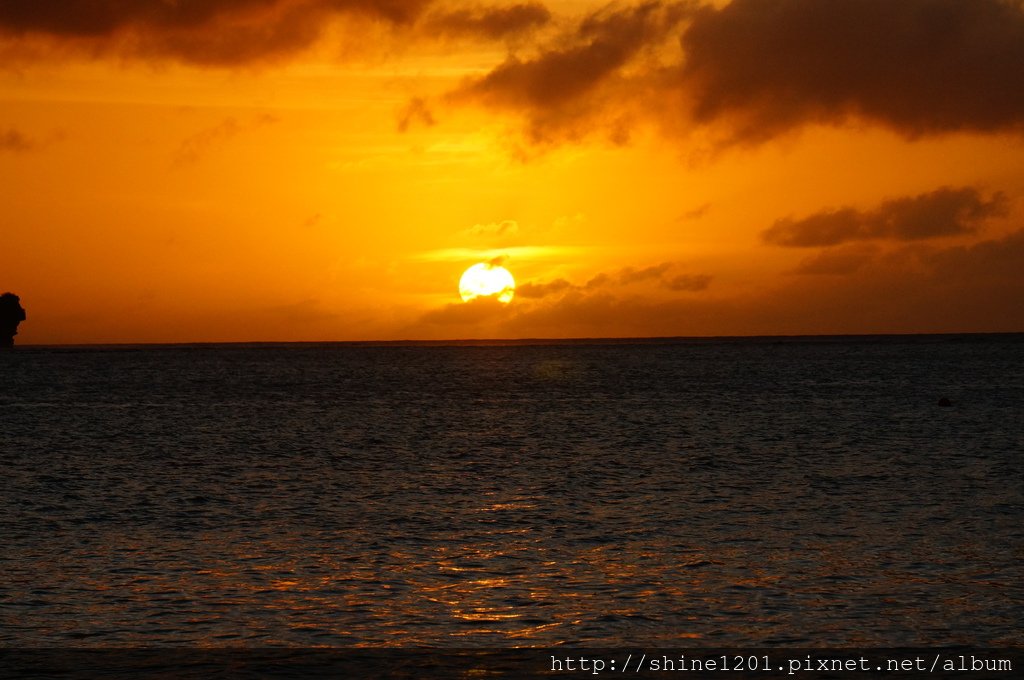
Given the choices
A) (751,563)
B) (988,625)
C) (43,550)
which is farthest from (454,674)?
(43,550)

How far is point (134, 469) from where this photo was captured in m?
56.0

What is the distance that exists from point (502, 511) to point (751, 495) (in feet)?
33.3

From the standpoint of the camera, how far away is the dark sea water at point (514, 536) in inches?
883

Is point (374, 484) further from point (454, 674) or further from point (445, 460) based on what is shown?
point (454, 674)

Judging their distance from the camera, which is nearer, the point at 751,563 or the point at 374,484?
the point at 751,563

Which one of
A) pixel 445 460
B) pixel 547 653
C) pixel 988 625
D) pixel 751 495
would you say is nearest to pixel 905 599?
pixel 988 625

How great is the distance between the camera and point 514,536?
33.6 m

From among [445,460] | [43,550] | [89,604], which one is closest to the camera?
[89,604]

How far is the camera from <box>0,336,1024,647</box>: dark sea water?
2244 cm

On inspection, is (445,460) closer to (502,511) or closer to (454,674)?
(502,511)

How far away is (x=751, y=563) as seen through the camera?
28.9 m

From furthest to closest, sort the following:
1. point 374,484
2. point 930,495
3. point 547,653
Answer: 1. point 374,484
2. point 930,495
3. point 547,653

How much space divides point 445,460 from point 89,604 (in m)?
36.4

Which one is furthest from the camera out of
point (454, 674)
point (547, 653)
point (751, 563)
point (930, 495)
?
point (930, 495)
